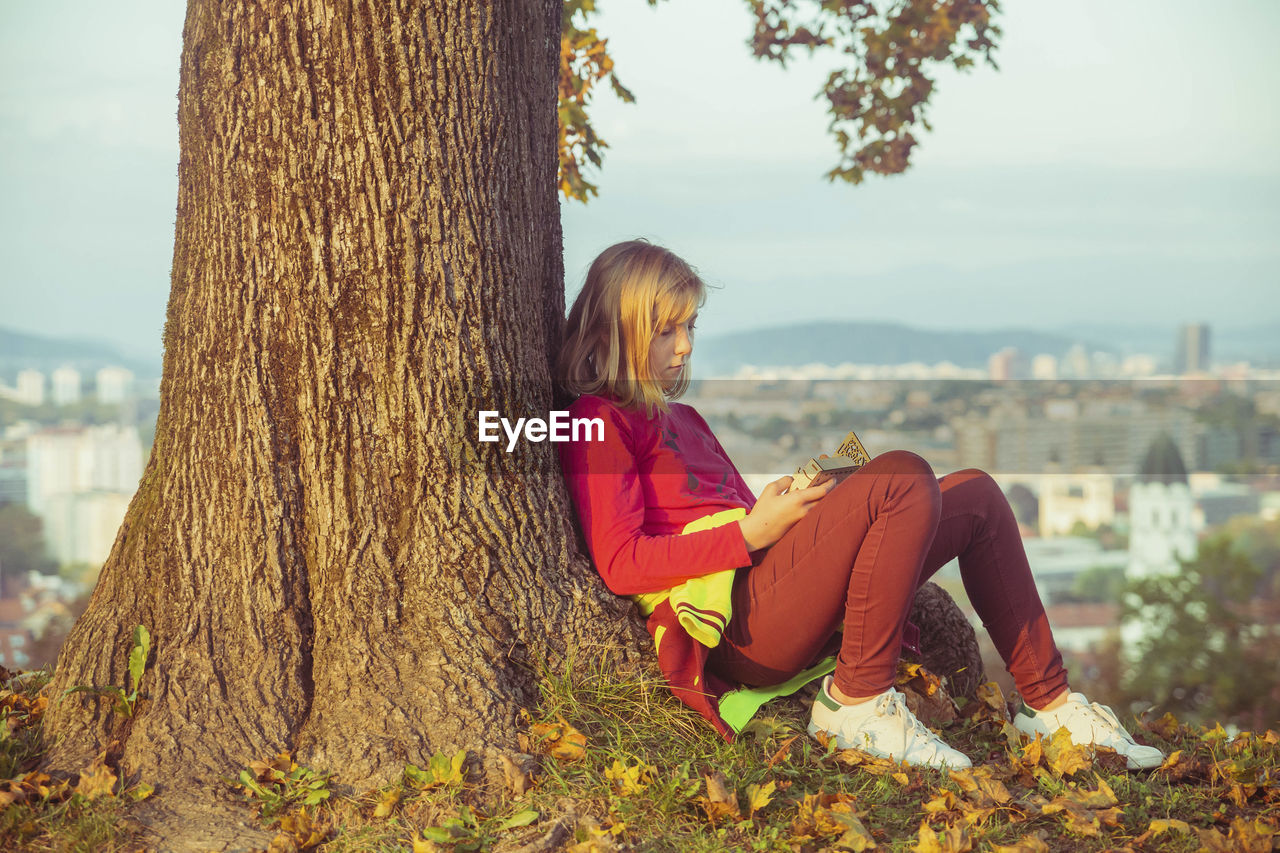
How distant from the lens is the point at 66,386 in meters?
22.9

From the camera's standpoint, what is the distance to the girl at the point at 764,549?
2.67m

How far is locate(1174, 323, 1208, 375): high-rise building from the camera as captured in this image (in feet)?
124

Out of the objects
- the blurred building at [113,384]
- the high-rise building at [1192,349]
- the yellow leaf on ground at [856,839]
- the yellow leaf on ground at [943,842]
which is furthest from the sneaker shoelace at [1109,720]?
the high-rise building at [1192,349]

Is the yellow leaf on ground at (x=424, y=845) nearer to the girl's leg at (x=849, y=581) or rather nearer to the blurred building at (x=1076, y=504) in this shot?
the girl's leg at (x=849, y=581)

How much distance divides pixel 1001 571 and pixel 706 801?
3.79 ft

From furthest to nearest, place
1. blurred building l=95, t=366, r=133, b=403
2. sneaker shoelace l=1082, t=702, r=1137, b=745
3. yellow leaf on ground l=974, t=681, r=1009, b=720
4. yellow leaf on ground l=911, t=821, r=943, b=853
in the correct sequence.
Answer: blurred building l=95, t=366, r=133, b=403 → yellow leaf on ground l=974, t=681, r=1009, b=720 → sneaker shoelace l=1082, t=702, r=1137, b=745 → yellow leaf on ground l=911, t=821, r=943, b=853

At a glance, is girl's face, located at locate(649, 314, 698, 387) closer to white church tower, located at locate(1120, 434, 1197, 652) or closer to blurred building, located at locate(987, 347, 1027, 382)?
white church tower, located at locate(1120, 434, 1197, 652)

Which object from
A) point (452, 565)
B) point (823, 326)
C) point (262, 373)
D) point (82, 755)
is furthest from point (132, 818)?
point (823, 326)

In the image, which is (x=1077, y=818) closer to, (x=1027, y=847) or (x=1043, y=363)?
(x=1027, y=847)

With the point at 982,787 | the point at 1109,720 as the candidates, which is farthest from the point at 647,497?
the point at 1109,720

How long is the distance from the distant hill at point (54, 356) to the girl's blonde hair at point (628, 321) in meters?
22.3

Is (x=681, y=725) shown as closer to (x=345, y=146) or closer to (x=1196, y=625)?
(x=345, y=146)

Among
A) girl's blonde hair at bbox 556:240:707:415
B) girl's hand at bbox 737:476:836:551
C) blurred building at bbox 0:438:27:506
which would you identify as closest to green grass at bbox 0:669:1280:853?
girl's hand at bbox 737:476:836:551

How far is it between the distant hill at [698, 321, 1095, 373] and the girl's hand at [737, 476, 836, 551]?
14.4 m
